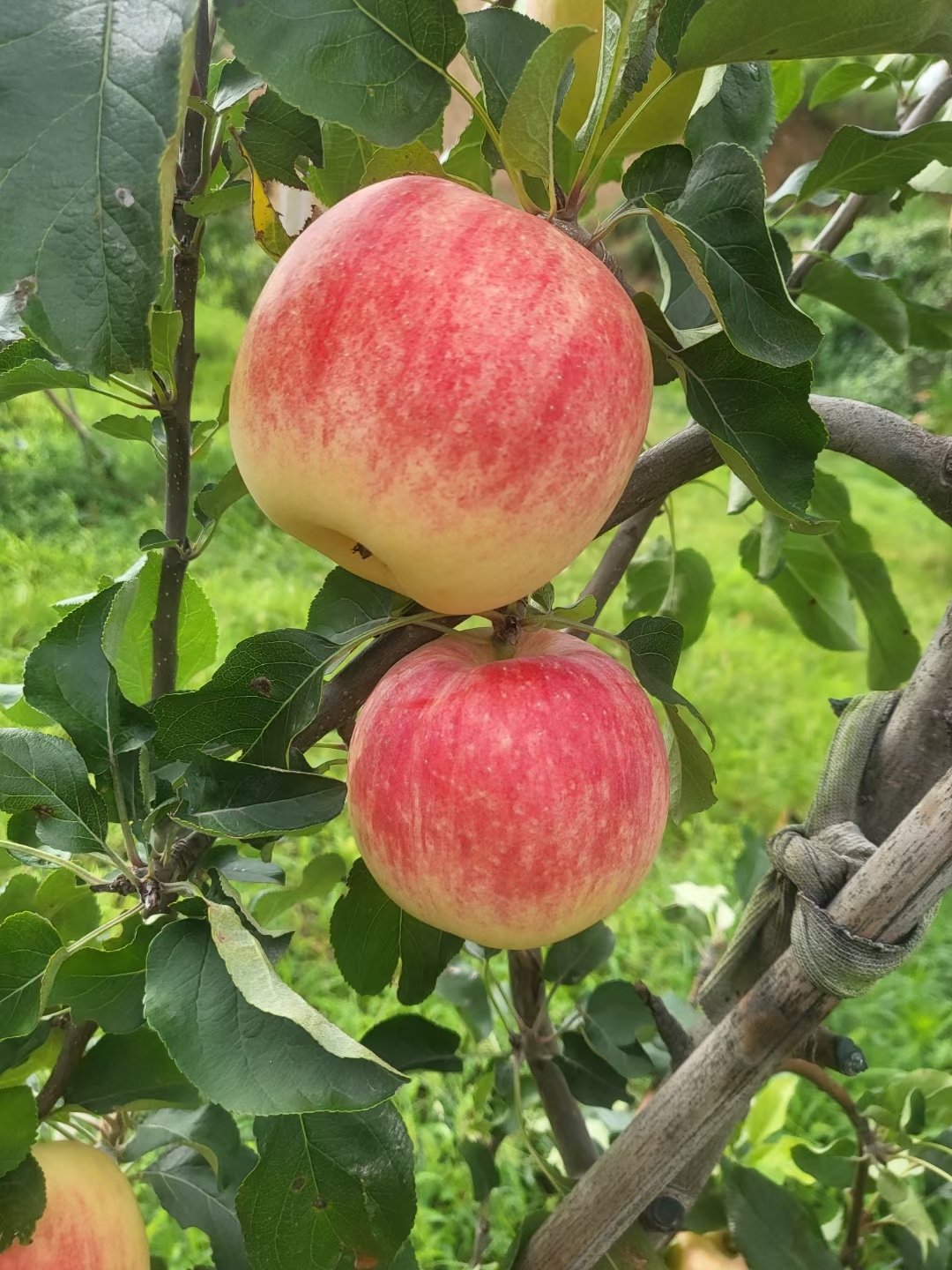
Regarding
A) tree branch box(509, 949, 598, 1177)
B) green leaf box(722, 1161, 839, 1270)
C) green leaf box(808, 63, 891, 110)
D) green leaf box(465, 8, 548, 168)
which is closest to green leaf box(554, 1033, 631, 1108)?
tree branch box(509, 949, 598, 1177)

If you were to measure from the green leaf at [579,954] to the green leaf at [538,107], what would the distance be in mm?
720

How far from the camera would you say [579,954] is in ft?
3.33

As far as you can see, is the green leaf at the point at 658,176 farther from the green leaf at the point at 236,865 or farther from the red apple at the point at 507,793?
the green leaf at the point at 236,865

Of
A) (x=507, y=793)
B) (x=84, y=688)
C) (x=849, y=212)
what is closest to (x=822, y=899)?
(x=507, y=793)

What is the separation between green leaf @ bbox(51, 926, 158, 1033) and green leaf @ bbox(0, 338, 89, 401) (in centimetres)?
34

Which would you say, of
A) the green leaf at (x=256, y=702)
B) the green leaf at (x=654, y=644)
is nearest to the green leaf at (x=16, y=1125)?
the green leaf at (x=256, y=702)

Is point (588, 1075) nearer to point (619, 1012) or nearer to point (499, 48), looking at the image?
point (619, 1012)

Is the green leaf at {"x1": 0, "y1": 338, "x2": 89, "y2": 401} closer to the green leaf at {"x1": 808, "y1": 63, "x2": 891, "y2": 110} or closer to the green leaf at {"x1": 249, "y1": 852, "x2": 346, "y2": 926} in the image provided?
the green leaf at {"x1": 249, "y1": 852, "x2": 346, "y2": 926}

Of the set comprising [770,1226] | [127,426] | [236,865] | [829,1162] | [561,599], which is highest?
[127,426]

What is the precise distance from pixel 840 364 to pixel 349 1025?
5.04 meters

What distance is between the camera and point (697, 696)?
2.98 meters

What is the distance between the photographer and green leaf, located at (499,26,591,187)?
0.43m

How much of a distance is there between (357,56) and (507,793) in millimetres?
343

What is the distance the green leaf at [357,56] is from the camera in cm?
42
